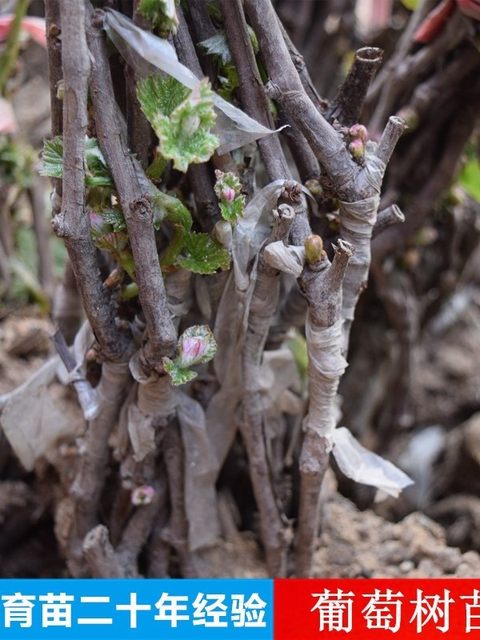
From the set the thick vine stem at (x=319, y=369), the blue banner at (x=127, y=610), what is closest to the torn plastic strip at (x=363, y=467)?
the thick vine stem at (x=319, y=369)

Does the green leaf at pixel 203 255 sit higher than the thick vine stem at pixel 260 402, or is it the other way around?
the green leaf at pixel 203 255

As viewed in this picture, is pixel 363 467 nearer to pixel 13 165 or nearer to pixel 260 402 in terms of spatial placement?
pixel 260 402

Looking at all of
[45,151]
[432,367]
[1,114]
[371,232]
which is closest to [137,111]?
[45,151]

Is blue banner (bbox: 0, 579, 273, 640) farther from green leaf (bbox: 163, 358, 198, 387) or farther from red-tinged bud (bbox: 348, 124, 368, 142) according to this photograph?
red-tinged bud (bbox: 348, 124, 368, 142)

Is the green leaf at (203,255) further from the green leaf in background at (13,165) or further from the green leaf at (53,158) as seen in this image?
the green leaf in background at (13,165)

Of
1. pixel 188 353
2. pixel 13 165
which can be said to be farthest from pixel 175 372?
pixel 13 165

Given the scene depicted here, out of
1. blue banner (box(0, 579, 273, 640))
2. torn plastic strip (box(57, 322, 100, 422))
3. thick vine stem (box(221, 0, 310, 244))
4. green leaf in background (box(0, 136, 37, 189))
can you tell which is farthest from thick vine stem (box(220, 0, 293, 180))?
green leaf in background (box(0, 136, 37, 189))

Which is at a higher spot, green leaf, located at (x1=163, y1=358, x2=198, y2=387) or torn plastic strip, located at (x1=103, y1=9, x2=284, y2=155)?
torn plastic strip, located at (x1=103, y1=9, x2=284, y2=155)
